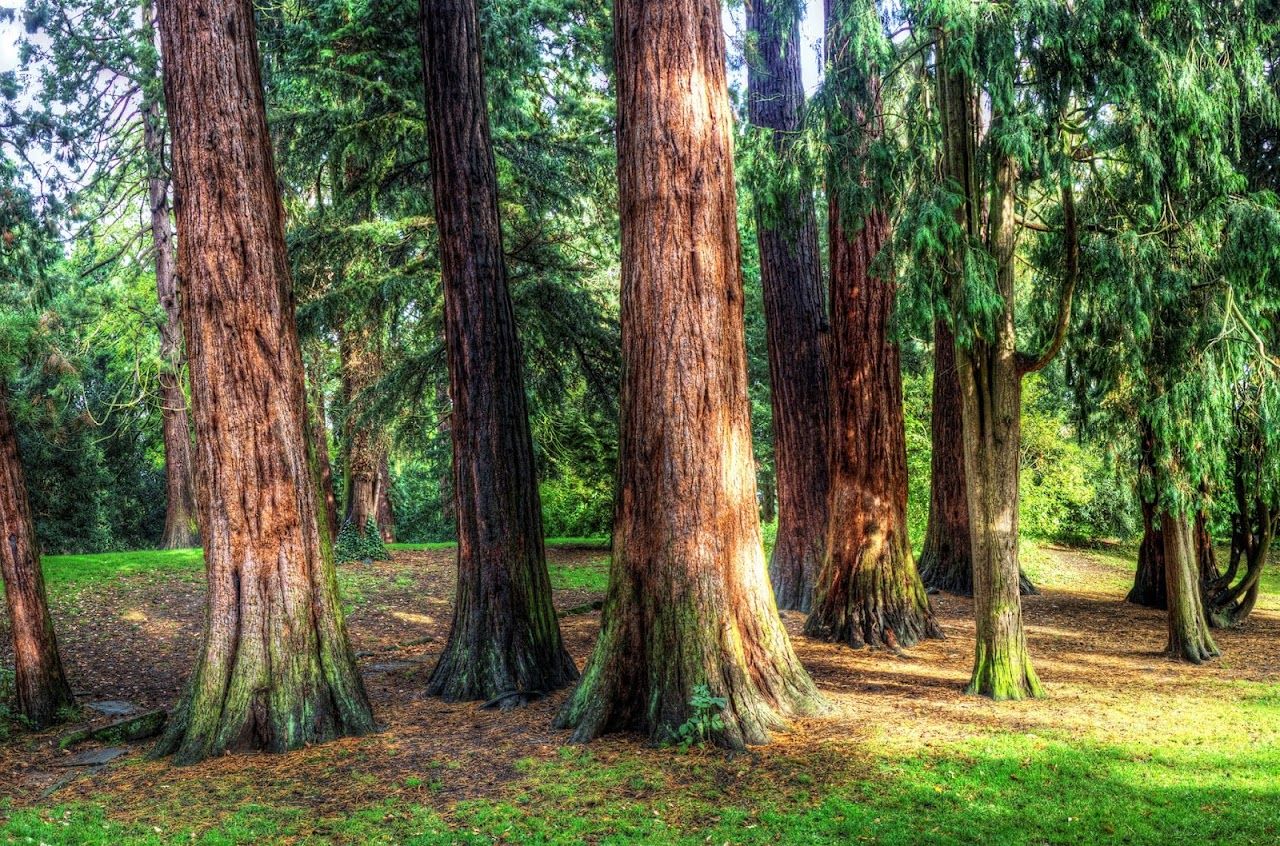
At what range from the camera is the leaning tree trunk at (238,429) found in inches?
238

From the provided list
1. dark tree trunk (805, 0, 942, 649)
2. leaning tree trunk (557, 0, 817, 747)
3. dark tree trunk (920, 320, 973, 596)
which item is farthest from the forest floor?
dark tree trunk (920, 320, 973, 596)

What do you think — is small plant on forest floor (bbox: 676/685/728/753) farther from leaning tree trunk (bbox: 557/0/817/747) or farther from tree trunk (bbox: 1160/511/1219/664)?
tree trunk (bbox: 1160/511/1219/664)

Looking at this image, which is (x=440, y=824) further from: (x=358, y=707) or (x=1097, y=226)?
(x=1097, y=226)

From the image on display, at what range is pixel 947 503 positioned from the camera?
13.1 m

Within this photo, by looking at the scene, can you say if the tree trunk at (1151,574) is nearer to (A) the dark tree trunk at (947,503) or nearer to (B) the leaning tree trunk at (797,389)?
(A) the dark tree trunk at (947,503)

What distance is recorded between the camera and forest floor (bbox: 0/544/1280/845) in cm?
438

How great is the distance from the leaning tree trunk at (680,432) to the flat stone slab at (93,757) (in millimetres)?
3067

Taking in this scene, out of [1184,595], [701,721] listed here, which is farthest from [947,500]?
[701,721]

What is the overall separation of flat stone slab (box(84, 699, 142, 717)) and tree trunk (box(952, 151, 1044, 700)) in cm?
660

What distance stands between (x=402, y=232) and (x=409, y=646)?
5.66 m

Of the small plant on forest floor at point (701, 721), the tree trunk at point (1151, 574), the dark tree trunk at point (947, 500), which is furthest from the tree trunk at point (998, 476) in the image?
the dark tree trunk at point (947, 500)

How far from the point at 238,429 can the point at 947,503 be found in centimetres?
1002

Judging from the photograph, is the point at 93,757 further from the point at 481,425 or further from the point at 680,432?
the point at 680,432

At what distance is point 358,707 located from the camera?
6328 millimetres
